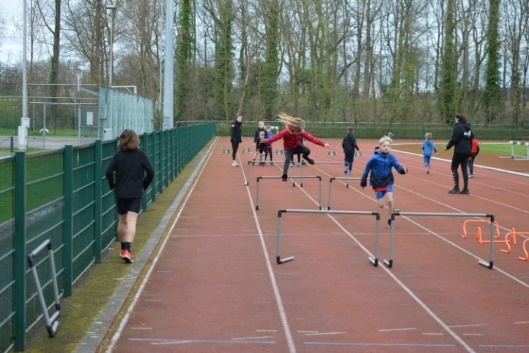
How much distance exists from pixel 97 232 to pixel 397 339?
4830mm

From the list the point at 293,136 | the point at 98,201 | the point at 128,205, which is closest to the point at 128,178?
the point at 128,205

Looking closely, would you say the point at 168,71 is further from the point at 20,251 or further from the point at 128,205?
the point at 20,251

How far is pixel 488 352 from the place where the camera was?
752 centimetres

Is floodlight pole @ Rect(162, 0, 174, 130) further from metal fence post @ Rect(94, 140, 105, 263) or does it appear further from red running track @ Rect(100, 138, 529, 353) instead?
metal fence post @ Rect(94, 140, 105, 263)

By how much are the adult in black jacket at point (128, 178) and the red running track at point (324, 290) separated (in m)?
0.65

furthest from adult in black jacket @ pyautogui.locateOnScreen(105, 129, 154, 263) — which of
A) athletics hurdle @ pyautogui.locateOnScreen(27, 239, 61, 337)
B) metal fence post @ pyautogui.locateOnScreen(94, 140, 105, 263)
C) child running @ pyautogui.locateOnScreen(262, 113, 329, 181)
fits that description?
child running @ pyautogui.locateOnScreen(262, 113, 329, 181)

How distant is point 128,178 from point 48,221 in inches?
113

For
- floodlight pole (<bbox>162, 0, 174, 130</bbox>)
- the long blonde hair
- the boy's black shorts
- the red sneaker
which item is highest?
floodlight pole (<bbox>162, 0, 174, 130</bbox>)

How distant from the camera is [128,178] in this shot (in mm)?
11219

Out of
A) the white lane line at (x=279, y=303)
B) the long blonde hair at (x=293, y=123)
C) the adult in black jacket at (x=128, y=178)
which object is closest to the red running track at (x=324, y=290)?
the white lane line at (x=279, y=303)

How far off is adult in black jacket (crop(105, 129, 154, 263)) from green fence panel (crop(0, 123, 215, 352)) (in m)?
0.31

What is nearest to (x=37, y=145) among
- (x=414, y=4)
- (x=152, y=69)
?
(x=152, y=69)

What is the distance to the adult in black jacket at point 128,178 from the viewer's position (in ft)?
36.8

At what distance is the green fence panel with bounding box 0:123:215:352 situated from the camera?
6.89 meters
